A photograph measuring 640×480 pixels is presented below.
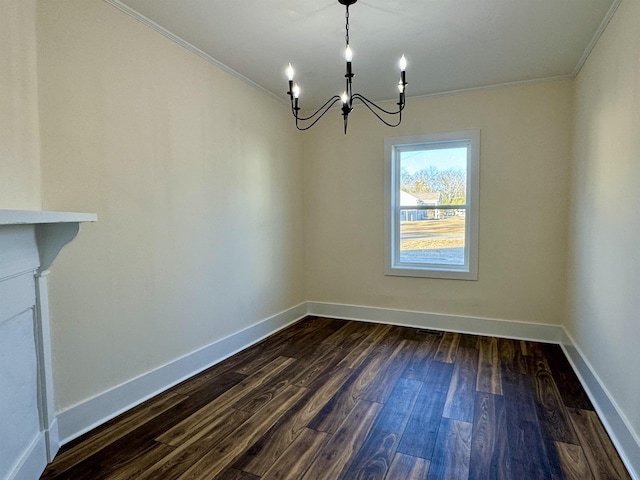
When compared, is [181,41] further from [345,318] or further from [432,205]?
[345,318]

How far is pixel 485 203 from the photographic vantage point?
3.71 meters

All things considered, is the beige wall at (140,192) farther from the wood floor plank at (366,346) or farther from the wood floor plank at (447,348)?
the wood floor plank at (447,348)

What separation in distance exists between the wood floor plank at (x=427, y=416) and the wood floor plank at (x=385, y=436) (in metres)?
0.04

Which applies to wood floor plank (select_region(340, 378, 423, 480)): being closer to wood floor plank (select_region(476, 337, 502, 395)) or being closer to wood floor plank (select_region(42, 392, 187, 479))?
wood floor plank (select_region(476, 337, 502, 395))

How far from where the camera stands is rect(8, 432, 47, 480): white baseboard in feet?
4.96

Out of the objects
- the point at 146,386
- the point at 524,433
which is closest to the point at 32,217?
the point at 146,386

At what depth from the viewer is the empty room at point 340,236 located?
180cm

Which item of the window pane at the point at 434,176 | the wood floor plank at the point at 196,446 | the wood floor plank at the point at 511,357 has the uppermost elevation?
the window pane at the point at 434,176

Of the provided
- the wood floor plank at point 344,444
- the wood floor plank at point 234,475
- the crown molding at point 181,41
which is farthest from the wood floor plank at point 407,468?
the crown molding at point 181,41

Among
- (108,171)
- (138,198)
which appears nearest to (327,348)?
(138,198)

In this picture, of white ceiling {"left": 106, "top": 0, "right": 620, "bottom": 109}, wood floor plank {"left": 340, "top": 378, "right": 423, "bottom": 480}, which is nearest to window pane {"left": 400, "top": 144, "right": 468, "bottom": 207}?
white ceiling {"left": 106, "top": 0, "right": 620, "bottom": 109}

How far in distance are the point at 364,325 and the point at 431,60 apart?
280cm

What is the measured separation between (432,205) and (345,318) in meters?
1.71

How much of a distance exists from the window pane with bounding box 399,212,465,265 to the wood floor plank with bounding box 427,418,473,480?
215cm
